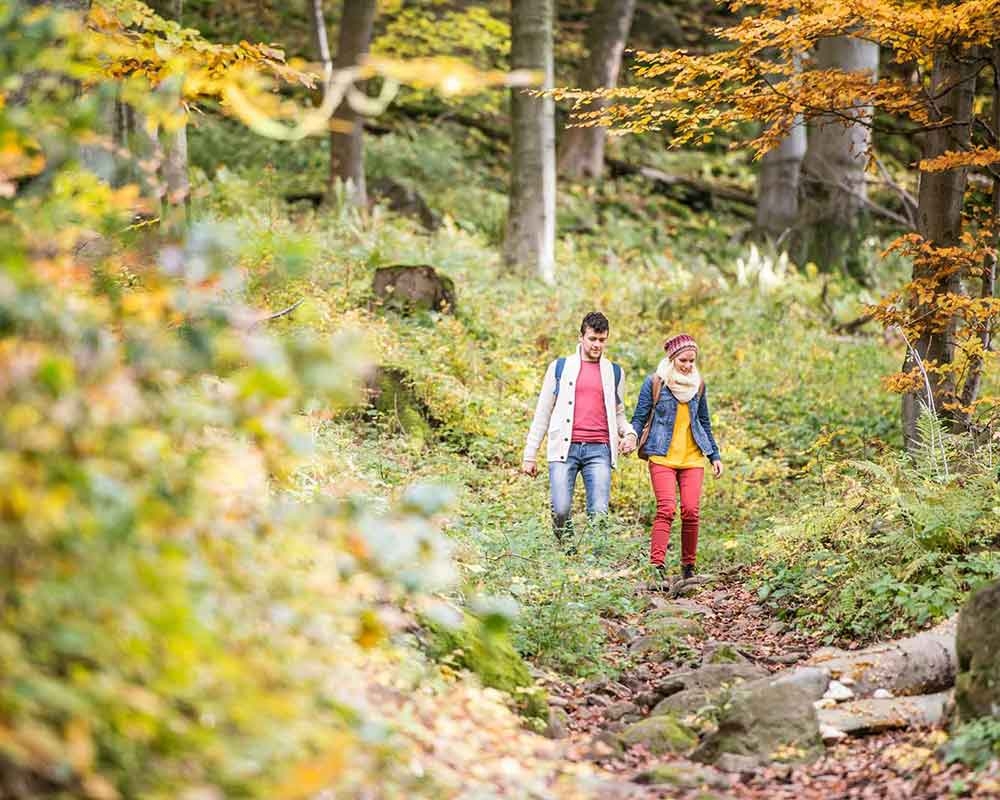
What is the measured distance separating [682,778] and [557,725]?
2.45 feet

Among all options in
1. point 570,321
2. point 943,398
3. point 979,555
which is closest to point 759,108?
Answer: point 943,398

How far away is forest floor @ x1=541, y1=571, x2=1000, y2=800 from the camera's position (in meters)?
4.27

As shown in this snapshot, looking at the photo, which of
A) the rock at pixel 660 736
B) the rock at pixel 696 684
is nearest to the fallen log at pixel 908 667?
the rock at pixel 696 684

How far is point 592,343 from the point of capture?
8406mm

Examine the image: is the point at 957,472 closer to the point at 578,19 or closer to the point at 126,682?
the point at 126,682

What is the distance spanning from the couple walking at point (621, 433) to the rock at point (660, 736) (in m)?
3.22

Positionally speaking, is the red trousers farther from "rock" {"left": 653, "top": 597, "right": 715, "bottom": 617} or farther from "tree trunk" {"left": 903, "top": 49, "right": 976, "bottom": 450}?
"tree trunk" {"left": 903, "top": 49, "right": 976, "bottom": 450}

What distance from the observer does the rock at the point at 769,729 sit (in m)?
4.80

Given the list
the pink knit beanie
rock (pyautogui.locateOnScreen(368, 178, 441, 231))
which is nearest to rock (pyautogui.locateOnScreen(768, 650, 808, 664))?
the pink knit beanie

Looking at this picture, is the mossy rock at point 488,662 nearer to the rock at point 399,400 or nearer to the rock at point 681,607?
the rock at point 681,607

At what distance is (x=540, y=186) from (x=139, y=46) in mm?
9163

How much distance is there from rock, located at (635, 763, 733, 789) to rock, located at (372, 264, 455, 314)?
319 inches

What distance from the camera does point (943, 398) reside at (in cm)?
913

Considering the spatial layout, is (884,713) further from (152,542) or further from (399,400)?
(399,400)
